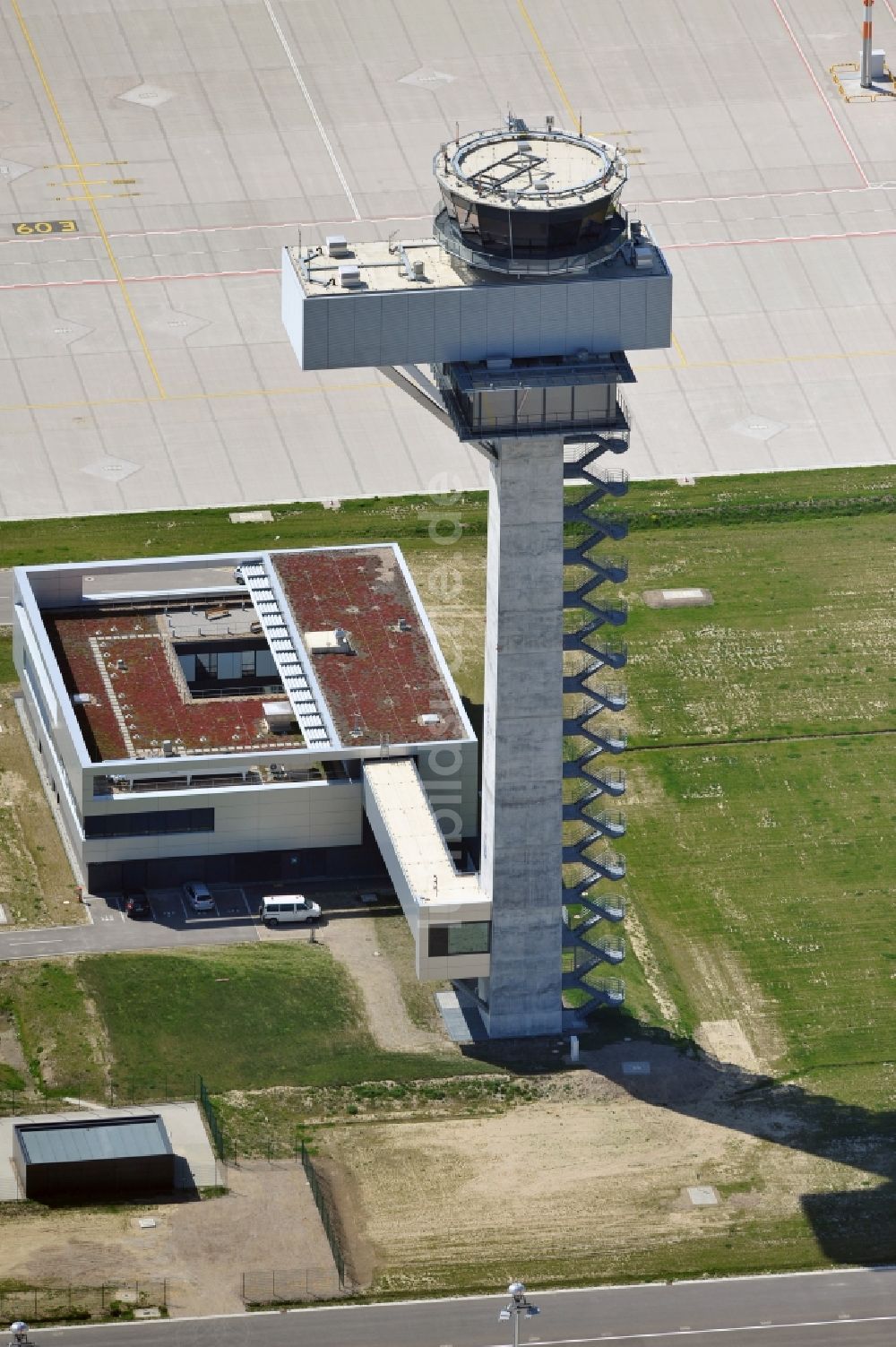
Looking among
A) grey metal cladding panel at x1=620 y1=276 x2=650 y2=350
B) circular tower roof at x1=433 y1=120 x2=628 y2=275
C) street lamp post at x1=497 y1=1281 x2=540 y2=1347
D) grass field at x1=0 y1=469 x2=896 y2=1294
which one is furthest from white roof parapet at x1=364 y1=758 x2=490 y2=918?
circular tower roof at x1=433 y1=120 x2=628 y2=275

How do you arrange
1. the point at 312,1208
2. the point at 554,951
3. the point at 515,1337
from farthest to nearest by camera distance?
1. the point at 554,951
2. the point at 312,1208
3. the point at 515,1337

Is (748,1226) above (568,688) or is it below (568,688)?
below

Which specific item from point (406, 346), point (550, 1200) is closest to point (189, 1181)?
point (550, 1200)

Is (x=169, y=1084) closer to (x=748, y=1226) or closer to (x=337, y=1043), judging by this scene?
(x=337, y=1043)

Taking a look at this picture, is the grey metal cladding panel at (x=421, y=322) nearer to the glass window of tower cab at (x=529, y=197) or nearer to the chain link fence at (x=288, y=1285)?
the glass window of tower cab at (x=529, y=197)

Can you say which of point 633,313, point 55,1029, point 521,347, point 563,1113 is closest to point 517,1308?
point 563,1113

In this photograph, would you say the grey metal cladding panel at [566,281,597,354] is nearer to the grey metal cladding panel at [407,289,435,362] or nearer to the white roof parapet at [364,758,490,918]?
the grey metal cladding panel at [407,289,435,362]

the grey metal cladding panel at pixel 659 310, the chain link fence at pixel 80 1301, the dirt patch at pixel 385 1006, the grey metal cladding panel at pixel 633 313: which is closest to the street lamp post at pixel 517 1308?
the chain link fence at pixel 80 1301
